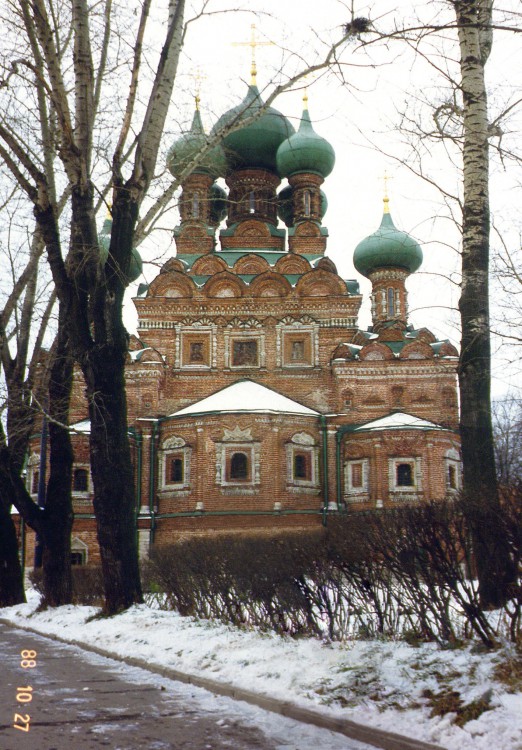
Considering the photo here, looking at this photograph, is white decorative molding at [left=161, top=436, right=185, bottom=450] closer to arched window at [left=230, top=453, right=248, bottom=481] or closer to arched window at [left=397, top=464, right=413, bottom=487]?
arched window at [left=230, top=453, right=248, bottom=481]

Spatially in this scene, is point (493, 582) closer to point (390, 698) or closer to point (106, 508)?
point (390, 698)

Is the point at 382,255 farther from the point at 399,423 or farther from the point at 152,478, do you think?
the point at 152,478

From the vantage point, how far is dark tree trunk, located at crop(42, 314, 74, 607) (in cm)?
1199

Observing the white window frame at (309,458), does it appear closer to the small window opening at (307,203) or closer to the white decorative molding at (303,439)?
the white decorative molding at (303,439)

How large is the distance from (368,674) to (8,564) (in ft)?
33.2

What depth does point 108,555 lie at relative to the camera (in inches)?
380

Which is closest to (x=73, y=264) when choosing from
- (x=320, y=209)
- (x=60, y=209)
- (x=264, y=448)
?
(x=60, y=209)

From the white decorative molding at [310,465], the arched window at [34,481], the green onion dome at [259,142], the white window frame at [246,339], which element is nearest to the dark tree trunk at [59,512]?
the white decorative molding at [310,465]

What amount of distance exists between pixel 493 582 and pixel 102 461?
19.0 feet

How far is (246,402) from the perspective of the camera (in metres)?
25.2

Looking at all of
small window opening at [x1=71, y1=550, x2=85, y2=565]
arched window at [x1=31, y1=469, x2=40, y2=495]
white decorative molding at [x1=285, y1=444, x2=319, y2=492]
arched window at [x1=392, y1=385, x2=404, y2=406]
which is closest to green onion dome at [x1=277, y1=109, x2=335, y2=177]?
arched window at [x1=392, y1=385, x2=404, y2=406]
